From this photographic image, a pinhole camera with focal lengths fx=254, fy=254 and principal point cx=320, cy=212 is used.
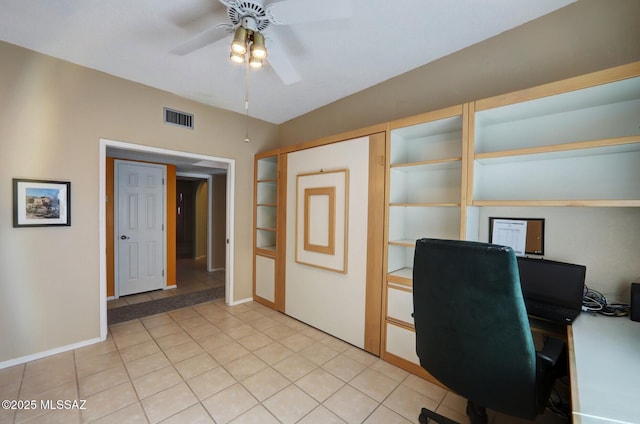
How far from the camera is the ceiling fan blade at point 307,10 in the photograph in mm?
1412

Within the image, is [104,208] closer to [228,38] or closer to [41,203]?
[41,203]

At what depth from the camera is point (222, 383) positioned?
6.82ft

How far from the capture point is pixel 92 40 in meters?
2.16

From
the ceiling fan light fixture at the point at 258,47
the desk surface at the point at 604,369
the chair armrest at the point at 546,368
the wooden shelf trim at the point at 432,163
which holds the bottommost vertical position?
the chair armrest at the point at 546,368

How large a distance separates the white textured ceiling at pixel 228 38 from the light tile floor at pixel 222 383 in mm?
2622

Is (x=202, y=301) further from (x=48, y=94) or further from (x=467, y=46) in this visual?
(x=467, y=46)

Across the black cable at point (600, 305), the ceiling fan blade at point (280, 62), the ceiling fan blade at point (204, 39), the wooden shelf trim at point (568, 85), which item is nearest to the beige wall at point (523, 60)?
the wooden shelf trim at point (568, 85)

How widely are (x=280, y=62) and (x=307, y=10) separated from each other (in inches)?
21.5

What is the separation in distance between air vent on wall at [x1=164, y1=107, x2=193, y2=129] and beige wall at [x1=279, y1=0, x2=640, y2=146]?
2.22m

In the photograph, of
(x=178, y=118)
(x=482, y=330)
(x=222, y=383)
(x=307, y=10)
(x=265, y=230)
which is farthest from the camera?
(x=265, y=230)

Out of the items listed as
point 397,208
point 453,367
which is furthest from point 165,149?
point 453,367

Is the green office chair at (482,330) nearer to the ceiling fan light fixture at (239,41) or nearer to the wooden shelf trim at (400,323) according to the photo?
the wooden shelf trim at (400,323)

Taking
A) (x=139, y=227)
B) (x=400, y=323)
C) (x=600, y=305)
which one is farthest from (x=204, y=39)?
(x=139, y=227)

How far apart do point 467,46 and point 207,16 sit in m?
2.20
